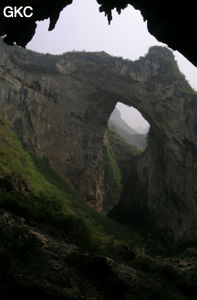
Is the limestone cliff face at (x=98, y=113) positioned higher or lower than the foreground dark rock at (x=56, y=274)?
higher

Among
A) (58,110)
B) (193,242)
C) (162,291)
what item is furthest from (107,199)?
(162,291)

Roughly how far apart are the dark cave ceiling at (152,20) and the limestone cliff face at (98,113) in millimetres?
25389

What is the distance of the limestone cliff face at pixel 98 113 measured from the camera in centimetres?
3522

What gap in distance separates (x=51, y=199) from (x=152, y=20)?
17.9m

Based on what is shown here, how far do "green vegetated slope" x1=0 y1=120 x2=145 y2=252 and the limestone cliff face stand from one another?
3.74 m

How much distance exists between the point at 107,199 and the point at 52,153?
788cm

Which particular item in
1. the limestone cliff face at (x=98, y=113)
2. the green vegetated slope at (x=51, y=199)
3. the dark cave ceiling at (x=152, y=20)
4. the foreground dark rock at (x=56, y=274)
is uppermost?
the limestone cliff face at (x=98, y=113)

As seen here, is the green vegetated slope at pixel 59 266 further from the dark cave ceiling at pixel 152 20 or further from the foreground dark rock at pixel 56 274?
the dark cave ceiling at pixel 152 20

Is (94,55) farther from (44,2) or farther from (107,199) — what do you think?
(44,2)

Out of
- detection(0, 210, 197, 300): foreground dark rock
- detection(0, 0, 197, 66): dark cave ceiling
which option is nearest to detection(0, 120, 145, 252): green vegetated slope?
detection(0, 210, 197, 300): foreground dark rock

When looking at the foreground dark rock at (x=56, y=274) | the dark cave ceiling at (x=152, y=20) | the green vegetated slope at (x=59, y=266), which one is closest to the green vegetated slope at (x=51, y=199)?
the green vegetated slope at (x=59, y=266)

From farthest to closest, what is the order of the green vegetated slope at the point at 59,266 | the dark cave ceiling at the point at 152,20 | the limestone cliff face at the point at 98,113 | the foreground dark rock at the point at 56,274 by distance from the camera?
1. the limestone cliff face at the point at 98,113
2. the green vegetated slope at the point at 59,266
3. the foreground dark rock at the point at 56,274
4. the dark cave ceiling at the point at 152,20

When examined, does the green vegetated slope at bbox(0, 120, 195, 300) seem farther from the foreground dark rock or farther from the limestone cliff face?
the limestone cliff face

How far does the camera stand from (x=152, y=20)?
27.3 feet
